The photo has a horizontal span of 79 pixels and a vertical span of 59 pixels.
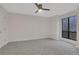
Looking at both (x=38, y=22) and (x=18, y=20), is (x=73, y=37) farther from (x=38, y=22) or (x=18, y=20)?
(x=18, y=20)

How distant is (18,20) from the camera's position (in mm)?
7230

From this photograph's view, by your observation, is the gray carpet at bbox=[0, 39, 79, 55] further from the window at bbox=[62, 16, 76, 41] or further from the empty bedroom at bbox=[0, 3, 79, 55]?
the window at bbox=[62, 16, 76, 41]

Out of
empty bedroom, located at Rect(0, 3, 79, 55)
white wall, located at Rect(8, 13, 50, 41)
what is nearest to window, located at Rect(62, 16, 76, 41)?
empty bedroom, located at Rect(0, 3, 79, 55)

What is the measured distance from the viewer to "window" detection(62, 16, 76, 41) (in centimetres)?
670

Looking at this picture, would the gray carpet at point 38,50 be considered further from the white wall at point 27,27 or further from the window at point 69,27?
the white wall at point 27,27

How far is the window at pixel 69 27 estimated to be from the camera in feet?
22.0

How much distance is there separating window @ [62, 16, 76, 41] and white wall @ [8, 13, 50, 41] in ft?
6.38

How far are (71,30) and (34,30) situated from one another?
315 centimetres

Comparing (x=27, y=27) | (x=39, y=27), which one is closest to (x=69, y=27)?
(x=39, y=27)

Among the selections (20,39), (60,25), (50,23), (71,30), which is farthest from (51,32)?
(20,39)

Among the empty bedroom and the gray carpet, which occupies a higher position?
the empty bedroom

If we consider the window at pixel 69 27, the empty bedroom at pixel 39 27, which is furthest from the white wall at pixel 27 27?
the window at pixel 69 27

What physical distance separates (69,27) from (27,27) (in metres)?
3.35

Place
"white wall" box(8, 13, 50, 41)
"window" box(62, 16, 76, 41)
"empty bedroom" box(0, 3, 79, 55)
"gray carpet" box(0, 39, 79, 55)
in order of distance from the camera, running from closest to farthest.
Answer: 1. "gray carpet" box(0, 39, 79, 55)
2. "empty bedroom" box(0, 3, 79, 55)
3. "window" box(62, 16, 76, 41)
4. "white wall" box(8, 13, 50, 41)
